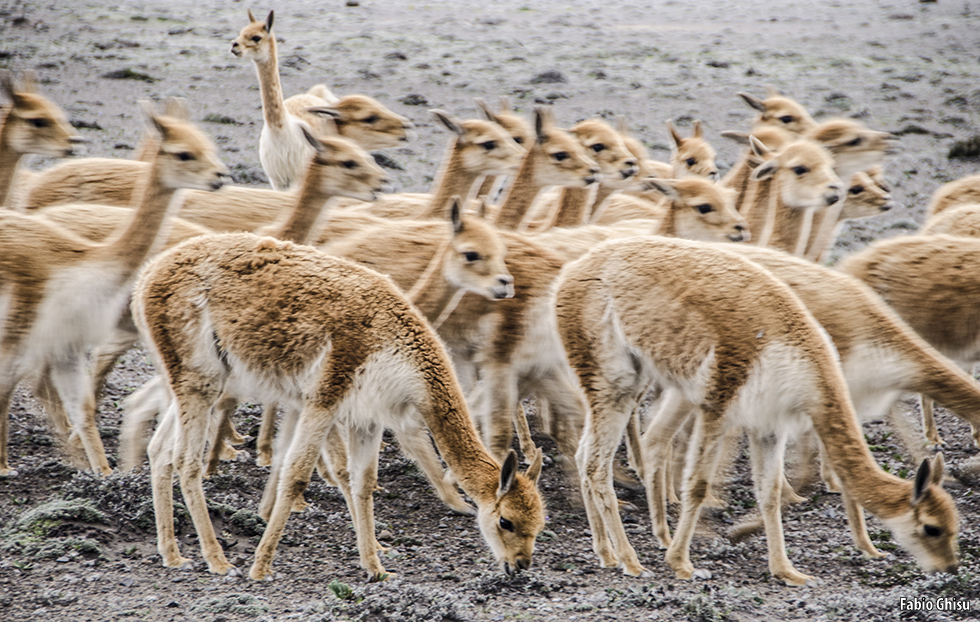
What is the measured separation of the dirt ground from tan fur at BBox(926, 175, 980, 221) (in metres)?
1.55

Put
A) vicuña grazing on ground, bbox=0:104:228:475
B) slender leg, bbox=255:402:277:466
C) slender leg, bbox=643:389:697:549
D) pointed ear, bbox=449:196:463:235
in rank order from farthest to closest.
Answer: slender leg, bbox=255:402:277:466 → pointed ear, bbox=449:196:463:235 → slender leg, bbox=643:389:697:549 → vicuña grazing on ground, bbox=0:104:228:475

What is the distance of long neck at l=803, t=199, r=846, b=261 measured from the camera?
7617mm

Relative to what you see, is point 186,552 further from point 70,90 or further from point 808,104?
point 808,104

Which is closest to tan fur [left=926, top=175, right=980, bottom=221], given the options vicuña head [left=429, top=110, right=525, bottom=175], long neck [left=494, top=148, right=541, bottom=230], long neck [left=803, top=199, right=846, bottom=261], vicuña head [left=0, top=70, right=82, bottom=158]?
long neck [left=803, top=199, right=846, bottom=261]

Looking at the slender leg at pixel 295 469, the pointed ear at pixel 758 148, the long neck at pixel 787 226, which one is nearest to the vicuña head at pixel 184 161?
the slender leg at pixel 295 469

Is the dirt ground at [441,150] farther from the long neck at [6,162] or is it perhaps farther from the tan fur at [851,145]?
the tan fur at [851,145]

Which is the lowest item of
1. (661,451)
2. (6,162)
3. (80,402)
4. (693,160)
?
(661,451)

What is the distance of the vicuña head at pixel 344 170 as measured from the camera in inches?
259

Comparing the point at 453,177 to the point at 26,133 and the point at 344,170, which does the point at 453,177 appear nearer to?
the point at 344,170

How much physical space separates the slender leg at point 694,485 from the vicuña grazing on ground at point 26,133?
438cm

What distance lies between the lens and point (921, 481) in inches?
184

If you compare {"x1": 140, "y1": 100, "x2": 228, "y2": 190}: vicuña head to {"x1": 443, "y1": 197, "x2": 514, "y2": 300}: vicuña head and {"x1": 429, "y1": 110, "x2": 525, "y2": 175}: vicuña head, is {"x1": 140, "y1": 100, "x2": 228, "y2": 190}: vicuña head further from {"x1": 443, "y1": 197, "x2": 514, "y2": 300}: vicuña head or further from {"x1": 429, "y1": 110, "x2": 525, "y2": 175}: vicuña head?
{"x1": 429, "y1": 110, "x2": 525, "y2": 175}: vicuña head

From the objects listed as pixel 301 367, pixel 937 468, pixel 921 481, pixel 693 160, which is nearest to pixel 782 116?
pixel 693 160

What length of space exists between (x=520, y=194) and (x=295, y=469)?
3252mm
